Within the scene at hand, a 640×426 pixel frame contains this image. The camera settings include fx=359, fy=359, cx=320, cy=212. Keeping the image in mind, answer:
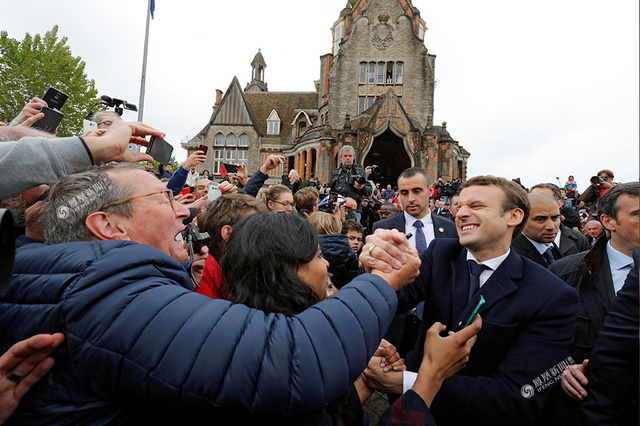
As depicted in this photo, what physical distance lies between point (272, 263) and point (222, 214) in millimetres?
1437

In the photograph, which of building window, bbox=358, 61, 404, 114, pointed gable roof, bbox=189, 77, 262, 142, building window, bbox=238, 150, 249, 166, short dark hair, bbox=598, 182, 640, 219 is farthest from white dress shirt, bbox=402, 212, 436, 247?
pointed gable roof, bbox=189, 77, 262, 142

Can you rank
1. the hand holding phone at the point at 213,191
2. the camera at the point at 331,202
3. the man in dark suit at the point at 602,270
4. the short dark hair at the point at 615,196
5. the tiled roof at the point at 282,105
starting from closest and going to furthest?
1. the man in dark suit at the point at 602,270
2. the short dark hair at the point at 615,196
3. the hand holding phone at the point at 213,191
4. the camera at the point at 331,202
5. the tiled roof at the point at 282,105

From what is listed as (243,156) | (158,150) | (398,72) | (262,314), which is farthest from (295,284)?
(243,156)

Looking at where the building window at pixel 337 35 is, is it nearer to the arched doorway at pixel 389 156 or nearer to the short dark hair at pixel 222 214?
the arched doorway at pixel 389 156

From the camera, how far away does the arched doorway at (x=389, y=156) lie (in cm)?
2820

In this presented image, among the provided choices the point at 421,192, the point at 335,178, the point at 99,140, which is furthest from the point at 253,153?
the point at 99,140

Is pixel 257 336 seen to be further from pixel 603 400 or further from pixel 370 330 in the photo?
pixel 603 400

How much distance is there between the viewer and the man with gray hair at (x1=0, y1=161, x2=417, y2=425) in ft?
3.36

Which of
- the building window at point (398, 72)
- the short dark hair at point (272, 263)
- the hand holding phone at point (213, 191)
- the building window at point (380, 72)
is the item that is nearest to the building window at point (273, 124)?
the building window at point (380, 72)

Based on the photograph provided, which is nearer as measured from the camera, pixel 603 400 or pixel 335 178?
pixel 603 400

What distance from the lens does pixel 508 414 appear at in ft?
6.16

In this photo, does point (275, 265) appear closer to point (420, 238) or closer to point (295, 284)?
point (295, 284)

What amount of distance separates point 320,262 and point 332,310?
58cm

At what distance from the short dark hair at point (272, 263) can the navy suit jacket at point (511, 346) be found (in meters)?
1.05
